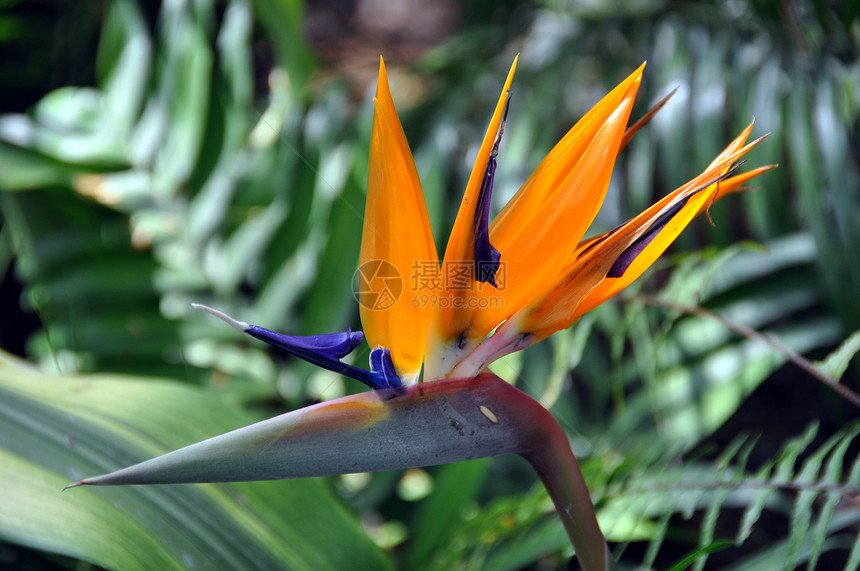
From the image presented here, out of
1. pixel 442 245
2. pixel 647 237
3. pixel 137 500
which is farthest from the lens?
pixel 442 245

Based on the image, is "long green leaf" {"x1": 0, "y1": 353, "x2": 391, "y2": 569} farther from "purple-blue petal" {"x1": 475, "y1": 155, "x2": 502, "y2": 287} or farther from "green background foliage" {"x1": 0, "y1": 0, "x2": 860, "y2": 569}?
"purple-blue petal" {"x1": 475, "y1": 155, "x2": 502, "y2": 287}

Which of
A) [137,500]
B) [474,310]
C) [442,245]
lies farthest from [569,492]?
[442,245]

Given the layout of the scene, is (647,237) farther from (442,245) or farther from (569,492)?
(442,245)

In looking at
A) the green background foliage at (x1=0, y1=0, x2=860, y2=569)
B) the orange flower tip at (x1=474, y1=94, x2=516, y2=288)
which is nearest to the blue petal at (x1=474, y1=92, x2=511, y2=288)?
the orange flower tip at (x1=474, y1=94, x2=516, y2=288)

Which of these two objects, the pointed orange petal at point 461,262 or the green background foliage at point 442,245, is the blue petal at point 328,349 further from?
the green background foliage at point 442,245

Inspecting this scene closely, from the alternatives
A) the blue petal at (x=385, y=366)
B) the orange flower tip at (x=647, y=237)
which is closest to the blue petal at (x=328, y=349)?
the blue petal at (x=385, y=366)

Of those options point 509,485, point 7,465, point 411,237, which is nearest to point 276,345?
point 411,237
